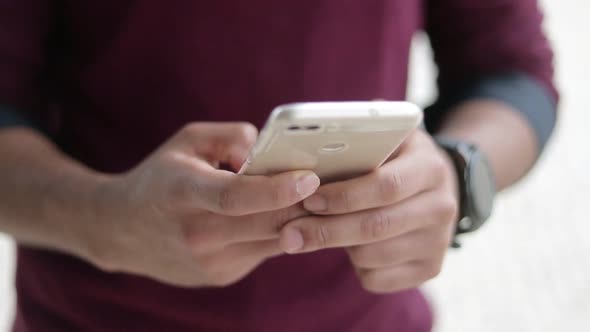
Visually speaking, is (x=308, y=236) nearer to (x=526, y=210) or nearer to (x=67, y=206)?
(x=67, y=206)

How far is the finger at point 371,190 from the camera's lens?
356 mm

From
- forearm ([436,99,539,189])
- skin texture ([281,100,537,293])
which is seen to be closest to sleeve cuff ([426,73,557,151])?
forearm ([436,99,539,189])

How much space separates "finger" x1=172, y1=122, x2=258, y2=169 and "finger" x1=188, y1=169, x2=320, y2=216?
0.15 ft

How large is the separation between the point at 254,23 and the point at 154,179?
16 centimetres

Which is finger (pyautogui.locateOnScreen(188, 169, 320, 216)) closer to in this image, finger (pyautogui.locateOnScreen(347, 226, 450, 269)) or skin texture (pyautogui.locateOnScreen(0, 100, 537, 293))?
skin texture (pyautogui.locateOnScreen(0, 100, 537, 293))

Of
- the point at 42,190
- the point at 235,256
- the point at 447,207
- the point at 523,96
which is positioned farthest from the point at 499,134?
the point at 42,190

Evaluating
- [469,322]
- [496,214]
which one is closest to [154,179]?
[469,322]

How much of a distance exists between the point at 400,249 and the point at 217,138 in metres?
0.15

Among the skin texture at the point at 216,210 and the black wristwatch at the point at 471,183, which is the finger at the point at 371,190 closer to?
the skin texture at the point at 216,210

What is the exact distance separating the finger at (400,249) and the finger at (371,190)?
0.05 metres

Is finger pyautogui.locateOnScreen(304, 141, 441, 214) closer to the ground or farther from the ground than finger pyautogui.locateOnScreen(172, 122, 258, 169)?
closer to the ground

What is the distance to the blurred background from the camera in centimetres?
117

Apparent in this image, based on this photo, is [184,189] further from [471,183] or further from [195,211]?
[471,183]

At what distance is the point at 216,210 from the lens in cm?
34
